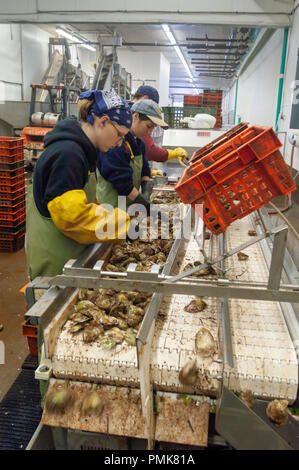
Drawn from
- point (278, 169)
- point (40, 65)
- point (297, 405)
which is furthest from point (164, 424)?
point (40, 65)

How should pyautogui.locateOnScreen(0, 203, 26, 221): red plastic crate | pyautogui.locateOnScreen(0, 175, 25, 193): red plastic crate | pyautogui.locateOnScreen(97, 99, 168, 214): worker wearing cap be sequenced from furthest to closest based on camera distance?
1. pyautogui.locateOnScreen(0, 203, 26, 221): red plastic crate
2. pyautogui.locateOnScreen(0, 175, 25, 193): red plastic crate
3. pyautogui.locateOnScreen(97, 99, 168, 214): worker wearing cap

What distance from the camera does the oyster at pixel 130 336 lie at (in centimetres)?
131

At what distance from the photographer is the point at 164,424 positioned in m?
A: 1.24

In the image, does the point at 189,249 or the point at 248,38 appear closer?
the point at 189,249

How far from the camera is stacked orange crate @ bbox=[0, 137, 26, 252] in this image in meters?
4.79

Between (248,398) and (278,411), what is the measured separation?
0.31 ft

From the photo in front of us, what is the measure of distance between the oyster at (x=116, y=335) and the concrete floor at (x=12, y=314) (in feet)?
5.13

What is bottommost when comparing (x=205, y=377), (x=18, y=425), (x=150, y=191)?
(x=18, y=425)

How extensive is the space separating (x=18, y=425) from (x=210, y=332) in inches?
59.8

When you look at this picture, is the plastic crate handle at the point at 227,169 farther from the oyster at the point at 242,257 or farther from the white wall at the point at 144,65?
the white wall at the point at 144,65

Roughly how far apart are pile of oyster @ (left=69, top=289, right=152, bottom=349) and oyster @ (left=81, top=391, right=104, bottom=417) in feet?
0.56

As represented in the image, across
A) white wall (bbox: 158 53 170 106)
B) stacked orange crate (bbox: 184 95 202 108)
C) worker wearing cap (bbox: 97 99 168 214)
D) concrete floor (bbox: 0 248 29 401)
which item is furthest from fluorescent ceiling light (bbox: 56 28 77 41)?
worker wearing cap (bbox: 97 99 168 214)

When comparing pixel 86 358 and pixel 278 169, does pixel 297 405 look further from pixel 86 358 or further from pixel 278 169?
pixel 278 169

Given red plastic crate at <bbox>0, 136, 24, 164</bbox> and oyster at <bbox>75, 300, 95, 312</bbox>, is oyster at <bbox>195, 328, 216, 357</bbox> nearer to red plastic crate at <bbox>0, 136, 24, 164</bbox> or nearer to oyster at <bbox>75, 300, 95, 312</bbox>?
oyster at <bbox>75, 300, 95, 312</bbox>
